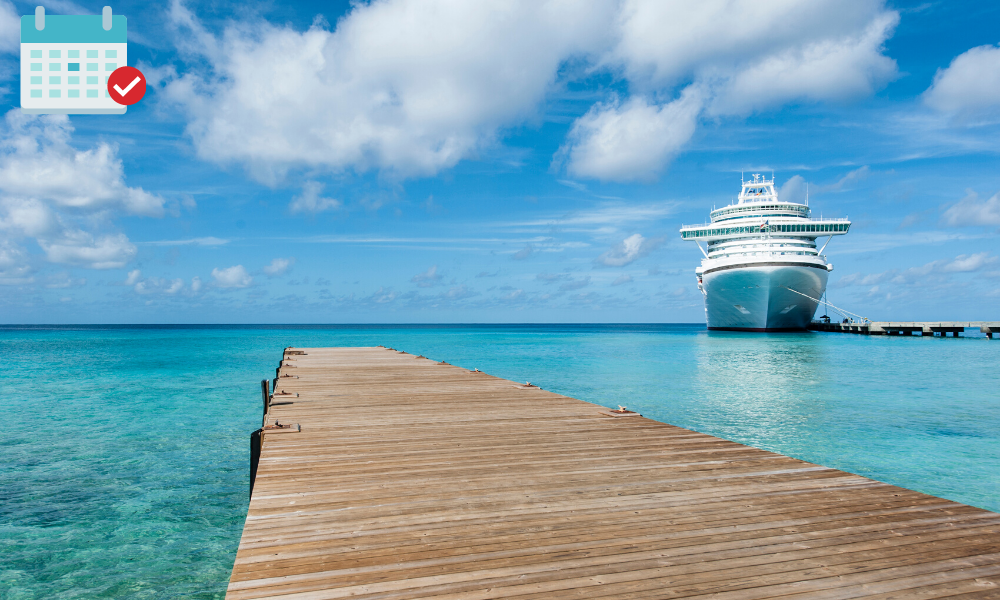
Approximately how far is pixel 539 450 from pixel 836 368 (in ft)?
88.0

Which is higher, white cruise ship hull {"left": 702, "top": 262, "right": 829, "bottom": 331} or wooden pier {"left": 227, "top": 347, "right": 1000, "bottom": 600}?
white cruise ship hull {"left": 702, "top": 262, "right": 829, "bottom": 331}

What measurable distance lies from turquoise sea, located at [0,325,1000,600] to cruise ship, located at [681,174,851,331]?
30.3m

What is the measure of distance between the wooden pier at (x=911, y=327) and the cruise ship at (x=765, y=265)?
31.6 ft

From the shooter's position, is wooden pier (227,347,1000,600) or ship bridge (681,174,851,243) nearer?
wooden pier (227,347,1000,600)

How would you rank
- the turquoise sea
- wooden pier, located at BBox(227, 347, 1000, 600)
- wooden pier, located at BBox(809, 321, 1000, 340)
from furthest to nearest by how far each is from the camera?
wooden pier, located at BBox(809, 321, 1000, 340) → the turquoise sea → wooden pier, located at BBox(227, 347, 1000, 600)

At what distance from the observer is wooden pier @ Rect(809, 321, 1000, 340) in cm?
5619

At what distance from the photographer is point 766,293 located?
57.4m

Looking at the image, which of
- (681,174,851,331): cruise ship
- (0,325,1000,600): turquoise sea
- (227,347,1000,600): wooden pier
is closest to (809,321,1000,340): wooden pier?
(681,174,851,331): cruise ship

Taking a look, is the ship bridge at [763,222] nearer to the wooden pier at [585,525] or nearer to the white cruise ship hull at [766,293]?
the white cruise ship hull at [766,293]

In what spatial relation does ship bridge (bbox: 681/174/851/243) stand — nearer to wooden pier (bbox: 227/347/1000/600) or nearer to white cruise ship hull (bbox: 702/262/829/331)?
white cruise ship hull (bbox: 702/262/829/331)

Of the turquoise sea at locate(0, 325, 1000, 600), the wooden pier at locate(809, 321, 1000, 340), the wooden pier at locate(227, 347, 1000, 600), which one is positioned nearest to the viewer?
the wooden pier at locate(227, 347, 1000, 600)

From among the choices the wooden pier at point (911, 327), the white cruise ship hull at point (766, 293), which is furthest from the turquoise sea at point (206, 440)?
the wooden pier at point (911, 327)

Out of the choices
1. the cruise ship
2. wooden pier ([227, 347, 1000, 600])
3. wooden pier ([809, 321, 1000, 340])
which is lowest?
wooden pier ([227, 347, 1000, 600])

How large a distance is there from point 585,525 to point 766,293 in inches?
2374
